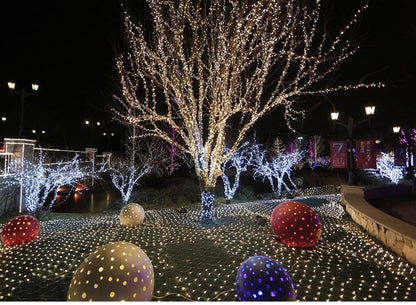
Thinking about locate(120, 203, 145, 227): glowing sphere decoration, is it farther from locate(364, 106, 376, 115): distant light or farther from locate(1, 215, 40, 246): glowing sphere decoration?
locate(364, 106, 376, 115): distant light

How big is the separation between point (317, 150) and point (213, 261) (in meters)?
36.9

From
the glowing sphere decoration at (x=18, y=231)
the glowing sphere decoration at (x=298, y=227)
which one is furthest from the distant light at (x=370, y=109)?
the glowing sphere decoration at (x=18, y=231)

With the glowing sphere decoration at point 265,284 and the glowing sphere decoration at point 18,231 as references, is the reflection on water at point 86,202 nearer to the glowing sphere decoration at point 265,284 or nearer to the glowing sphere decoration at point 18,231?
the glowing sphere decoration at point 18,231

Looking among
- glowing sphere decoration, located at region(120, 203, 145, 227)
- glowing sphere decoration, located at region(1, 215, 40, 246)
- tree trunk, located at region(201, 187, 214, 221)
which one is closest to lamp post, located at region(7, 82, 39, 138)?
glowing sphere decoration, located at region(1, 215, 40, 246)

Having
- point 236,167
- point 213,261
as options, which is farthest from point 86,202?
point 213,261

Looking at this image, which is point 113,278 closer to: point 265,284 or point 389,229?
point 265,284

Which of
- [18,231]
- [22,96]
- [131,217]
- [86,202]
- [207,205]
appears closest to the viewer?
[18,231]

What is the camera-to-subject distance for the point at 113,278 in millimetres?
2225

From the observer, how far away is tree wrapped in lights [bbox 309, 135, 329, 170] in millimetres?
34209

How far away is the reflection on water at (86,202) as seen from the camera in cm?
1178

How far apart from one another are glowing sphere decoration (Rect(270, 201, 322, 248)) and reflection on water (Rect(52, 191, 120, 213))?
10.6 metres

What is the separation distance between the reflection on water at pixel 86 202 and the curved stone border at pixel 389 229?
1154cm

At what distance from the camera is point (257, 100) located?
593 cm

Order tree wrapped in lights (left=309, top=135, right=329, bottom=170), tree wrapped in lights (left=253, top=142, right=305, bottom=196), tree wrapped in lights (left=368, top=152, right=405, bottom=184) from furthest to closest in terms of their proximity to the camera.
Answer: tree wrapped in lights (left=309, top=135, right=329, bottom=170) < tree wrapped in lights (left=368, top=152, right=405, bottom=184) < tree wrapped in lights (left=253, top=142, right=305, bottom=196)
